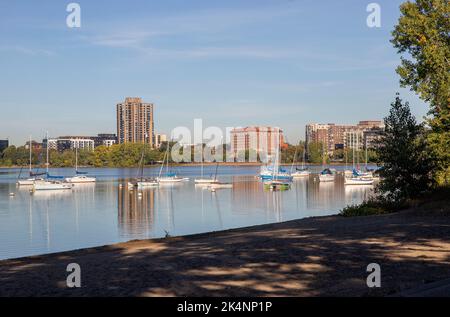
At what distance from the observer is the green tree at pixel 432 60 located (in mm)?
25344

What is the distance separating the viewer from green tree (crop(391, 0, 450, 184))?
998 inches

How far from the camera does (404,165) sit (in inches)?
1090

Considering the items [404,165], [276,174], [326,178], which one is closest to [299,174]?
[326,178]

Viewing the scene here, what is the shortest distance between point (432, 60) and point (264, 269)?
19.5 m

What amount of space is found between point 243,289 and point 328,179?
12238 cm

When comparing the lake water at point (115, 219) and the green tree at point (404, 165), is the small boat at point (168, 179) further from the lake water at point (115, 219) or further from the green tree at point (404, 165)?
the green tree at point (404, 165)

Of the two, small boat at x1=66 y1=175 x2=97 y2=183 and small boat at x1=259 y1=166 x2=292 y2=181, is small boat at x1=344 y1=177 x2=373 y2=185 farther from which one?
small boat at x1=66 y1=175 x2=97 y2=183

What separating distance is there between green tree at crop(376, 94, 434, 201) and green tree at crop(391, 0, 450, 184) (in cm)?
88

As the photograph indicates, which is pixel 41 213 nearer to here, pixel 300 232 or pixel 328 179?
pixel 300 232

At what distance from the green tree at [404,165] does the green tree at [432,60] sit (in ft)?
2.90

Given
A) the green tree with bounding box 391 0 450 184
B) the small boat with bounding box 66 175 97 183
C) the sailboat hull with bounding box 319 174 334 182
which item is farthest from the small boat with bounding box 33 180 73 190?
A: the green tree with bounding box 391 0 450 184

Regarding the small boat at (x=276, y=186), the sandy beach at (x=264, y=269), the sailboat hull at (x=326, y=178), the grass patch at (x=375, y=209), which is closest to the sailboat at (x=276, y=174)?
the small boat at (x=276, y=186)

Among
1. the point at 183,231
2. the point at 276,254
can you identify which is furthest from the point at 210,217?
the point at 276,254

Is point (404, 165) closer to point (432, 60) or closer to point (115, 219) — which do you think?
point (432, 60)
